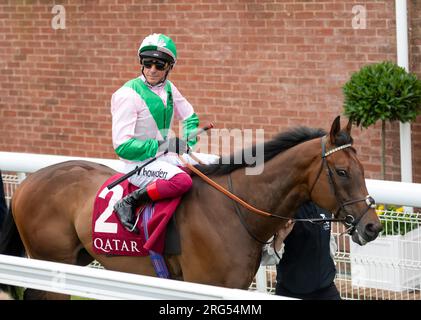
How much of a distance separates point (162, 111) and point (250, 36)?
434 centimetres

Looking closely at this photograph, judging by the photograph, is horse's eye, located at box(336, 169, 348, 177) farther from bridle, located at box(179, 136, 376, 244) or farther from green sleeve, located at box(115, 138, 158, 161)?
green sleeve, located at box(115, 138, 158, 161)

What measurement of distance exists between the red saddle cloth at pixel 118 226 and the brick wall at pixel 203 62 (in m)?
4.05

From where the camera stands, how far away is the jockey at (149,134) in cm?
566

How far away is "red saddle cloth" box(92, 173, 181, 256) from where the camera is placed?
5648mm

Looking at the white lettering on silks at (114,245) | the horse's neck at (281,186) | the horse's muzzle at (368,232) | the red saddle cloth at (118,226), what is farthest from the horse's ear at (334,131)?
the white lettering on silks at (114,245)

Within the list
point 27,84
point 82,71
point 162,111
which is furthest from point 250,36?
point 162,111

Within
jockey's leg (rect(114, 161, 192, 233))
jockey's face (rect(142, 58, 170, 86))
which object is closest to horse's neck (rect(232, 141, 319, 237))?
jockey's leg (rect(114, 161, 192, 233))

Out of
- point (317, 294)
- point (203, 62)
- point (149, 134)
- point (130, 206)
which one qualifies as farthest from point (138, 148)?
point (203, 62)

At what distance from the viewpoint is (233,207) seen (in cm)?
561

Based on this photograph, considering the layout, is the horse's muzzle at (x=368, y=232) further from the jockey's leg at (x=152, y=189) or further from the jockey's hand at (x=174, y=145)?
the jockey's hand at (x=174, y=145)

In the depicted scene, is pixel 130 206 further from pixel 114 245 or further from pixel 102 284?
pixel 102 284

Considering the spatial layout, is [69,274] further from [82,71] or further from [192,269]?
[82,71]

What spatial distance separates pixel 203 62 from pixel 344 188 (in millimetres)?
5311
